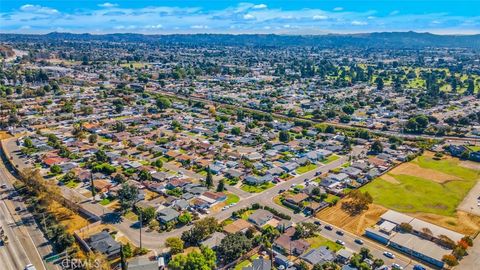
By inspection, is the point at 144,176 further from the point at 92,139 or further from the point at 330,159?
the point at 330,159

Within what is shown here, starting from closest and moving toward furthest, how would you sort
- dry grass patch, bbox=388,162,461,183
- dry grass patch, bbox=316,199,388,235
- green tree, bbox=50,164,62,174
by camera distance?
dry grass patch, bbox=316,199,388,235 < green tree, bbox=50,164,62,174 < dry grass patch, bbox=388,162,461,183

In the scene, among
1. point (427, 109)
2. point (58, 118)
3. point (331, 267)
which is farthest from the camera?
point (427, 109)

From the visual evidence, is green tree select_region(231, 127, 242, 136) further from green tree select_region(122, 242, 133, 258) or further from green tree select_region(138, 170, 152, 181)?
green tree select_region(122, 242, 133, 258)

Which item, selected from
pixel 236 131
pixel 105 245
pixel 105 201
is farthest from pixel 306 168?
pixel 105 245

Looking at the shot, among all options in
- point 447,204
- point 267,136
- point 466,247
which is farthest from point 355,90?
point 466,247

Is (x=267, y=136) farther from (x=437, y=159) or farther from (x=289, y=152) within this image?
(x=437, y=159)

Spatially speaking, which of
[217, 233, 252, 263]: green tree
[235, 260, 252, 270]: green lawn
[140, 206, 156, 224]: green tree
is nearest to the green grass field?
Answer: [217, 233, 252, 263]: green tree
